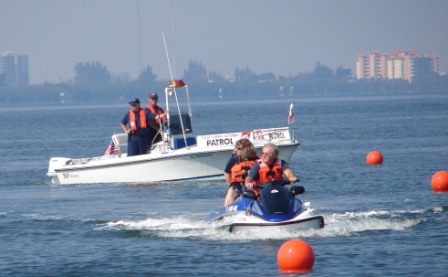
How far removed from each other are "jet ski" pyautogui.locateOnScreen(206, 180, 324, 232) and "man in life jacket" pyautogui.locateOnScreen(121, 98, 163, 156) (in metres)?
10.7

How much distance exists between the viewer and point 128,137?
30156 millimetres

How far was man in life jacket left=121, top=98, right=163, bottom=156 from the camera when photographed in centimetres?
2988

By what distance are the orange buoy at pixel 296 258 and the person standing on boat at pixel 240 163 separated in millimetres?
3321

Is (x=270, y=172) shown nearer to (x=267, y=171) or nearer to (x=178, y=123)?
(x=267, y=171)

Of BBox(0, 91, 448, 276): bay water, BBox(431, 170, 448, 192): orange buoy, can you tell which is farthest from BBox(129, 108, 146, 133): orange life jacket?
BBox(431, 170, 448, 192): orange buoy

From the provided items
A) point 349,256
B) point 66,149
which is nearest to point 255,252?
point 349,256

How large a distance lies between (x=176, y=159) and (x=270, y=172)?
10.2m

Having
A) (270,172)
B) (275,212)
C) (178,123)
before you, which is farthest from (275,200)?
(178,123)

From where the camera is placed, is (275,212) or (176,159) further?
(176,159)

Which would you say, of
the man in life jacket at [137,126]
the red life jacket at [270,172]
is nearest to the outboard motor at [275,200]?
the red life jacket at [270,172]

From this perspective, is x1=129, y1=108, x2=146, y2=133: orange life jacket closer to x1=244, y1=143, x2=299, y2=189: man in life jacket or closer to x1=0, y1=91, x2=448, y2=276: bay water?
x1=0, y1=91, x2=448, y2=276: bay water

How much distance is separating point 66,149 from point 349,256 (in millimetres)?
35307

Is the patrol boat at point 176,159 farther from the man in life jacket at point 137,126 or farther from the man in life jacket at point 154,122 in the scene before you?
the man in life jacket at point 137,126

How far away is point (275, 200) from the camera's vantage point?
1892 cm
